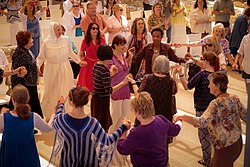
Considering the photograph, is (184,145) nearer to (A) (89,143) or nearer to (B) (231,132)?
(B) (231,132)

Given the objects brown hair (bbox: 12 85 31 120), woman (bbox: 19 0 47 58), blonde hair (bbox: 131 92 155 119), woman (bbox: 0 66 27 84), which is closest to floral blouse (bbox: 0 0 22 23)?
woman (bbox: 19 0 47 58)

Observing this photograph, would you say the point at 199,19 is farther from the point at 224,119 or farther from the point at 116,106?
the point at 224,119

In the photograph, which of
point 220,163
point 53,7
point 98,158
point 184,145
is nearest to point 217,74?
point 220,163

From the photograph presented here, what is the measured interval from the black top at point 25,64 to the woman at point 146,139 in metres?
2.92

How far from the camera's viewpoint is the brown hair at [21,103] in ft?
16.1

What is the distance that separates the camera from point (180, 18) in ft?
40.3

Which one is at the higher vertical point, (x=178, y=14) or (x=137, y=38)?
(x=178, y=14)

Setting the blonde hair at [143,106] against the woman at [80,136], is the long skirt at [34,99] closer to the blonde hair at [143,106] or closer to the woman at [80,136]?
the woman at [80,136]

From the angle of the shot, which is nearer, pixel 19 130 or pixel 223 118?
pixel 19 130

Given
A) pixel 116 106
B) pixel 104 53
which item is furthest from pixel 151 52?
pixel 104 53

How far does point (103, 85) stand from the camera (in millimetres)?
6402

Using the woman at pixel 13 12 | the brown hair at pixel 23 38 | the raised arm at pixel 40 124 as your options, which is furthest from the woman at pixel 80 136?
the woman at pixel 13 12

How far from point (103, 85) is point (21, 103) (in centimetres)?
160

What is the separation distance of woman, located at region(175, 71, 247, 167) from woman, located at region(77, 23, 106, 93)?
2.99 meters
